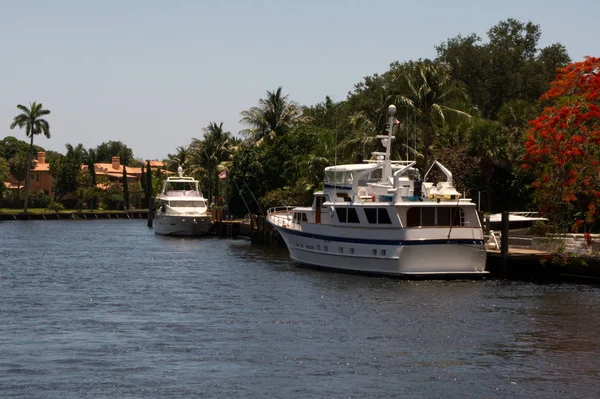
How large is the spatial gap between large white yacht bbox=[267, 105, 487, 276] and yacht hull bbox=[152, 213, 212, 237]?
3926 cm

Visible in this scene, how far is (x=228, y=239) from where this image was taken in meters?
85.9

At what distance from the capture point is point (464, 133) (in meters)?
69.6

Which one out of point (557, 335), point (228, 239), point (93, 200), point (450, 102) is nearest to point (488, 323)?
point (557, 335)

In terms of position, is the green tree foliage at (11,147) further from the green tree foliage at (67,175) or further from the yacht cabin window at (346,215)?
the yacht cabin window at (346,215)

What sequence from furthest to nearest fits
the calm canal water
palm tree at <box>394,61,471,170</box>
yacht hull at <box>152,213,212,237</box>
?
yacht hull at <box>152,213,212,237</box>, palm tree at <box>394,61,471,170</box>, the calm canal water

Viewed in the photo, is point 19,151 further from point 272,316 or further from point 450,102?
point 272,316

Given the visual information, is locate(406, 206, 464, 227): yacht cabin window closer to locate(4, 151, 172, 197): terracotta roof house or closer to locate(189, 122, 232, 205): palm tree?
locate(189, 122, 232, 205): palm tree

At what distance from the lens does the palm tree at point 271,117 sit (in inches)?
3856

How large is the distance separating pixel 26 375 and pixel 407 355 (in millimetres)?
10548

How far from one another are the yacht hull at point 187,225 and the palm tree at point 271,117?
44.6 feet

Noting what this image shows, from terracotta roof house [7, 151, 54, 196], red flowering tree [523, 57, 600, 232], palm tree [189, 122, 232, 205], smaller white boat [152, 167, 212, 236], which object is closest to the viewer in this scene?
red flowering tree [523, 57, 600, 232]

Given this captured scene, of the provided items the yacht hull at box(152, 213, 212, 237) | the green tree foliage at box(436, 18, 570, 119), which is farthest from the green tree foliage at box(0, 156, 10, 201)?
the green tree foliage at box(436, 18, 570, 119)

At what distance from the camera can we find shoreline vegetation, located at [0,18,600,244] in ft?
138

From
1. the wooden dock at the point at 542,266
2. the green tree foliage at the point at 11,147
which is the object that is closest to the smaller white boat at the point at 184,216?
the wooden dock at the point at 542,266
